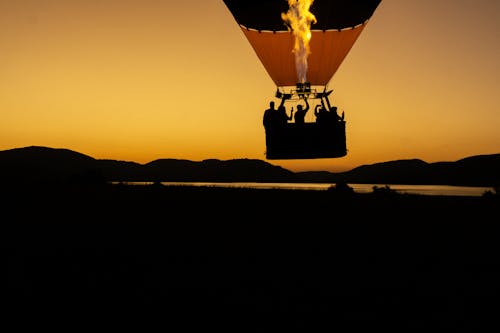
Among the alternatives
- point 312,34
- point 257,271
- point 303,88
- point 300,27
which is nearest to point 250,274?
point 257,271

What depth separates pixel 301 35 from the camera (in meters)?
19.3

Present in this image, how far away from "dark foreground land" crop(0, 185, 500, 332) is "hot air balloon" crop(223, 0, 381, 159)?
179 inches

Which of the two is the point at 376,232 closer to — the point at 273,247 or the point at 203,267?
the point at 273,247

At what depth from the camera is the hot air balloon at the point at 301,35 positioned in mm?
18781

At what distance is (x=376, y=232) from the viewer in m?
16.9

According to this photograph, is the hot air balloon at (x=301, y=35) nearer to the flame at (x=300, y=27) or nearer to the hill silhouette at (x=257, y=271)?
the flame at (x=300, y=27)

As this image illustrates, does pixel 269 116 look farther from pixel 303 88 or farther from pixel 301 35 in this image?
pixel 301 35

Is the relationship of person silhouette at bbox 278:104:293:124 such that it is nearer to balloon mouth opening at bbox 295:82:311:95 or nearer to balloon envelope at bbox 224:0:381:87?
balloon mouth opening at bbox 295:82:311:95

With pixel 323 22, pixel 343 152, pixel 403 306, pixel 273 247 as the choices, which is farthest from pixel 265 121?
pixel 403 306

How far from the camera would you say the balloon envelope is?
19.5m

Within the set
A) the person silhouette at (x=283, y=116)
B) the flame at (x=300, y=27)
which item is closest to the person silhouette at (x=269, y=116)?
the person silhouette at (x=283, y=116)

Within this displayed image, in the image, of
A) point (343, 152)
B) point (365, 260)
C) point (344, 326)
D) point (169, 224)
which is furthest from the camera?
point (169, 224)

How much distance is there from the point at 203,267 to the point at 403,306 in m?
3.97

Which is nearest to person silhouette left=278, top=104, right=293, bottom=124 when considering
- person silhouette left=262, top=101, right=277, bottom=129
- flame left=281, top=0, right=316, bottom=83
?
person silhouette left=262, top=101, right=277, bottom=129
